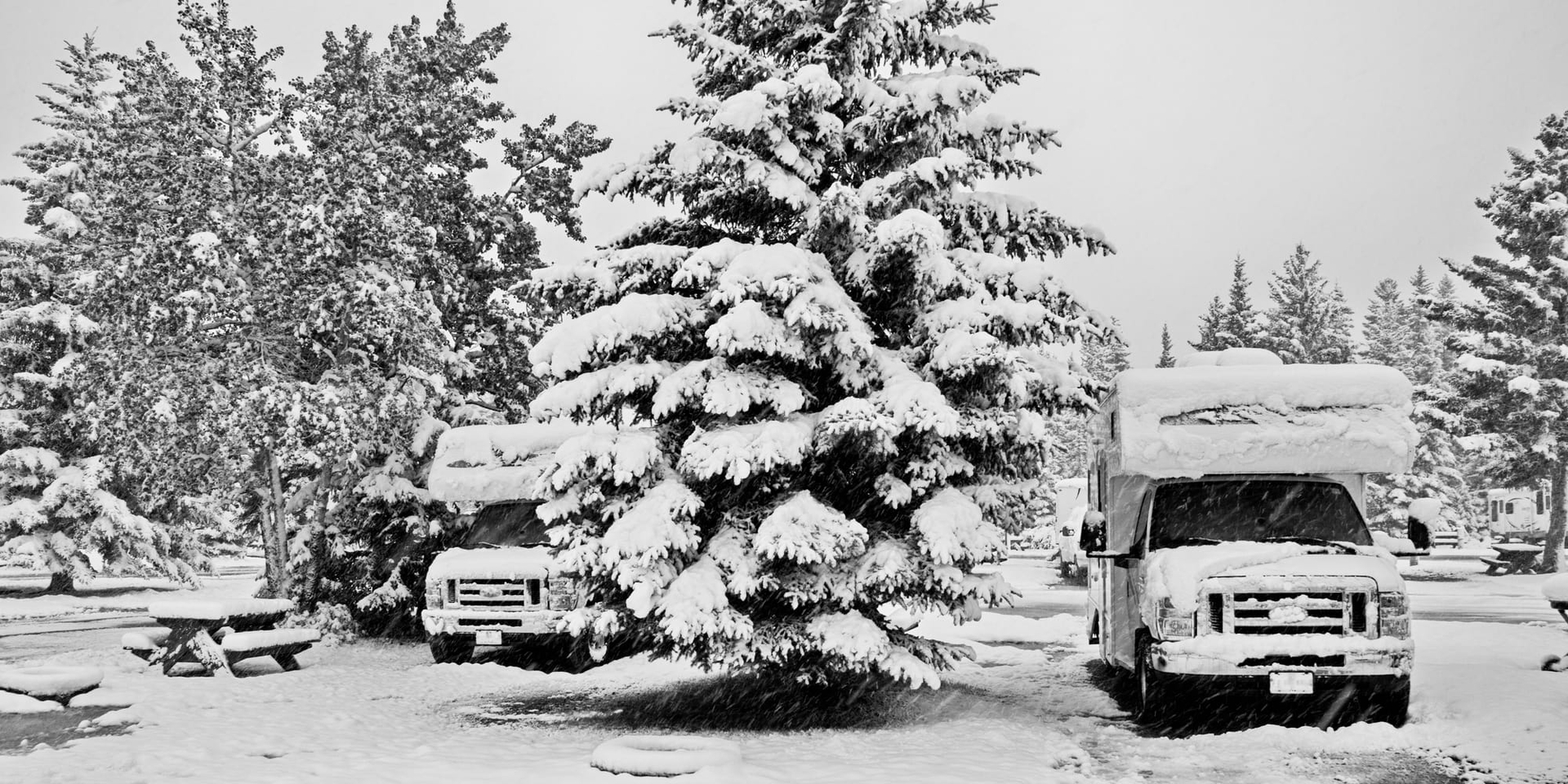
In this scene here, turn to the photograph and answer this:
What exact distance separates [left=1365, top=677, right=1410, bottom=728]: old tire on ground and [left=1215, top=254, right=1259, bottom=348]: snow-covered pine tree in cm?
3671

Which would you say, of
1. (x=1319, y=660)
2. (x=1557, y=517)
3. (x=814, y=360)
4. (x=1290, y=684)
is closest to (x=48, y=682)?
(x=814, y=360)

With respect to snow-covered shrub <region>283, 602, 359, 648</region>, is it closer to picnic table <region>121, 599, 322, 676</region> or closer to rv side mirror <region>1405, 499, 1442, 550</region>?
picnic table <region>121, 599, 322, 676</region>

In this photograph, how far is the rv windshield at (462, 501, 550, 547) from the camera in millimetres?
15719

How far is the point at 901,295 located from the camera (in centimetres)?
1063

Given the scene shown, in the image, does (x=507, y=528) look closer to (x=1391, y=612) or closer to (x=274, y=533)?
(x=274, y=533)

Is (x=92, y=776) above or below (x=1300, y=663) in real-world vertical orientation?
below

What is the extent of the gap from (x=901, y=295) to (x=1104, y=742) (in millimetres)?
3945

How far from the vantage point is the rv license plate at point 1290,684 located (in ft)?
29.6

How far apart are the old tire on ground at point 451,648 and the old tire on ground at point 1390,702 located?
9844mm

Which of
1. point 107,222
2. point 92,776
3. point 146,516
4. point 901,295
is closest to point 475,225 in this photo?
point 107,222

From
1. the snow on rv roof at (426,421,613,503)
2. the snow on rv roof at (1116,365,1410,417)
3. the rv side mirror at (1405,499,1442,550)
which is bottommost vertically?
the rv side mirror at (1405,499,1442,550)

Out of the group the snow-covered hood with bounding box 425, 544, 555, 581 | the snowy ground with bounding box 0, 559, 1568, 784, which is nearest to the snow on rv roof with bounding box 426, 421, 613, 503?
the snow-covered hood with bounding box 425, 544, 555, 581

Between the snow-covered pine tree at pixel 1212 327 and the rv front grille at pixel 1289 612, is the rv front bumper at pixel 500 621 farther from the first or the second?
the snow-covered pine tree at pixel 1212 327

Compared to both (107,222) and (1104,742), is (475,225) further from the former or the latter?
(1104,742)
